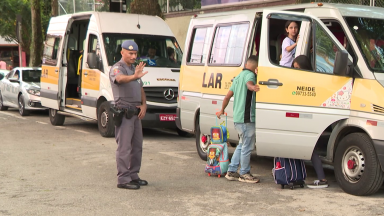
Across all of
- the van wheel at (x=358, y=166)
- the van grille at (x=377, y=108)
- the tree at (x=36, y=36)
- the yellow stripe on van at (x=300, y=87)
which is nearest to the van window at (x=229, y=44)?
the yellow stripe on van at (x=300, y=87)

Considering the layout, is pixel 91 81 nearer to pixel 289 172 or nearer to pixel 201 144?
pixel 201 144

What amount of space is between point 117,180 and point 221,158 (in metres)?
1.47

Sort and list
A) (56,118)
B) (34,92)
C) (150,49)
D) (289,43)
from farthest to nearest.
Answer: (34,92)
(56,118)
(150,49)
(289,43)

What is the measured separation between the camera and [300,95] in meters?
7.45

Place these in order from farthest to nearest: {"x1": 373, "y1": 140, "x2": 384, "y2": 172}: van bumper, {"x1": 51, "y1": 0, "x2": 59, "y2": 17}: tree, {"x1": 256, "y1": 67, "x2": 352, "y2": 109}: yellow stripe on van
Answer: {"x1": 51, "y1": 0, "x2": 59, "y2": 17}: tree → {"x1": 256, "y1": 67, "x2": 352, "y2": 109}: yellow stripe on van → {"x1": 373, "y1": 140, "x2": 384, "y2": 172}: van bumper

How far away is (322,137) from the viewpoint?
7.58 meters

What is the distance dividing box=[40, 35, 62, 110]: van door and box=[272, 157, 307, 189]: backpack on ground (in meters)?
8.19

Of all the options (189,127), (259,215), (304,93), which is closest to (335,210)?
(259,215)

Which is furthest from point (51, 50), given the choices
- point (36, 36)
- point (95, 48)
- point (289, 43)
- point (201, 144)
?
point (36, 36)

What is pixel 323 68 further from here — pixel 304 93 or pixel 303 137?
pixel 303 137

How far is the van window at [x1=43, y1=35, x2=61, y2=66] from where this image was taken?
15203 millimetres

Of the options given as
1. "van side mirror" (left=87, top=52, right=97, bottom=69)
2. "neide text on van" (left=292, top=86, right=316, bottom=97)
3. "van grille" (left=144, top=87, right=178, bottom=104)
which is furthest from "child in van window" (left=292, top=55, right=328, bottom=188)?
"van side mirror" (left=87, top=52, right=97, bottom=69)

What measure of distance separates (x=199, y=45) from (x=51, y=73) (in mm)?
6131

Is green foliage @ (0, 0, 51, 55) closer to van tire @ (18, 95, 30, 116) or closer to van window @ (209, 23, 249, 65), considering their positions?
van tire @ (18, 95, 30, 116)
